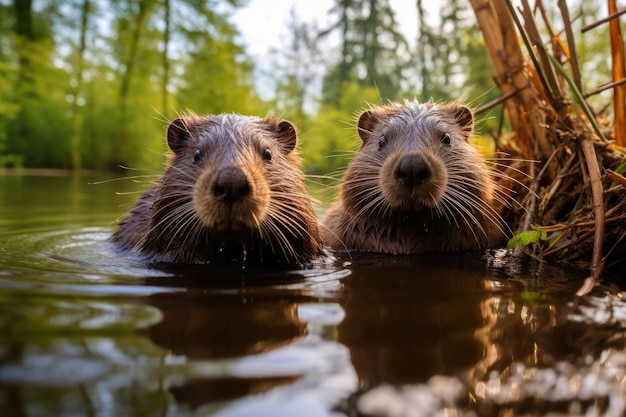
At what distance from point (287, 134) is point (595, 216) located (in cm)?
190

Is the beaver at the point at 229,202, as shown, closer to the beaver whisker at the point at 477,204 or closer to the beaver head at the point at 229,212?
the beaver head at the point at 229,212

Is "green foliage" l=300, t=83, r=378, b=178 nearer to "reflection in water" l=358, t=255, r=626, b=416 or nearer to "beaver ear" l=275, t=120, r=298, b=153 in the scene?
"beaver ear" l=275, t=120, r=298, b=153

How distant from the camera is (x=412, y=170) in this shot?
3.25 metres

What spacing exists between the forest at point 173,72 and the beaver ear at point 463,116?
14541 mm

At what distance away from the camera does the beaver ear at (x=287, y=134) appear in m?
3.60

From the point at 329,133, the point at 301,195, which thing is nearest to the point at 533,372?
the point at 301,195

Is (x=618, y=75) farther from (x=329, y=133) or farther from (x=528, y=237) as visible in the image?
(x=329, y=133)

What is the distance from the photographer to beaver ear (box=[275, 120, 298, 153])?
3.60 metres

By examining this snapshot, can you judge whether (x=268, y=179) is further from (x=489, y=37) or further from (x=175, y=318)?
(x=489, y=37)

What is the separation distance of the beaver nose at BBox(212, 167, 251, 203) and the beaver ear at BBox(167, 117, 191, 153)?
852 millimetres

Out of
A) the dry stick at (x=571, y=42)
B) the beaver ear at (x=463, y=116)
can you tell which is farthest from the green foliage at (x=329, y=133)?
the dry stick at (x=571, y=42)

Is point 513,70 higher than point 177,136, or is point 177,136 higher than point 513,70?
point 513,70

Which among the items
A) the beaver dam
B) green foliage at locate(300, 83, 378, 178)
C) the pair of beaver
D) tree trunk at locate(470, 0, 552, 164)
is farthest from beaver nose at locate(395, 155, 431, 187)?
green foliage at locate(300, 83, 378, 178)

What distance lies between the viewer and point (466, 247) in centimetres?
372
